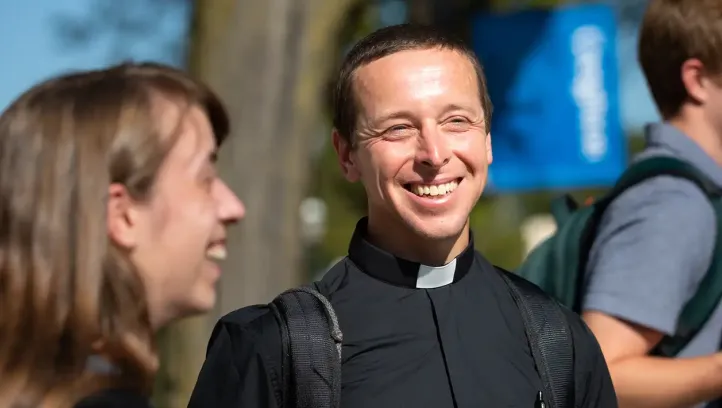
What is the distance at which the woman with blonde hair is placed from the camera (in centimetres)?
186

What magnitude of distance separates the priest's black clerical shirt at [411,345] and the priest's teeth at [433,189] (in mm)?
171

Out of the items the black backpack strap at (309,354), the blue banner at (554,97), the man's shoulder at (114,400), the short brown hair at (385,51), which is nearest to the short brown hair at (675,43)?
the short brown hair at (385,51)

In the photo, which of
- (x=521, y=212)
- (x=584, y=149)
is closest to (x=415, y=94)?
(x=584, y=149)

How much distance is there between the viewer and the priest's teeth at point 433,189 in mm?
2537

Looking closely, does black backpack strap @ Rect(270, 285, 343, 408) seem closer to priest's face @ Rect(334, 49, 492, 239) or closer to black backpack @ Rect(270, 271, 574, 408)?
black backpack @ Rect(270, 271, 574, 408)

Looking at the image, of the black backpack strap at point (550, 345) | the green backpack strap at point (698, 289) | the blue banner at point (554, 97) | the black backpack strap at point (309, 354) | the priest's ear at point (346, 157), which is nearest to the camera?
the black backpack strap at point (309, 354)

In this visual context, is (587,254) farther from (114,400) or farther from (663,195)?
(114,400)

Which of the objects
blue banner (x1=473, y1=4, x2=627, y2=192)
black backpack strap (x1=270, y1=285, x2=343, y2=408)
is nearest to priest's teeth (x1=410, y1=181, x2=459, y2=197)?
black backpack strap (x1=270, y1=285, x2=343, y2=408)

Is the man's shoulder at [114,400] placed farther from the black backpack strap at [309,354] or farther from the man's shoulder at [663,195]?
the man's shoulder at [663,195]

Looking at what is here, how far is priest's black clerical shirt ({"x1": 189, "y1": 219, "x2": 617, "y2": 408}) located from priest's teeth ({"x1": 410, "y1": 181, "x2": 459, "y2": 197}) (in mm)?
171

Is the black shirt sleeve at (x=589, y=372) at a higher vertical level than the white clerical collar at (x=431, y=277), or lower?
lower

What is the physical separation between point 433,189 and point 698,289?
2.89ft

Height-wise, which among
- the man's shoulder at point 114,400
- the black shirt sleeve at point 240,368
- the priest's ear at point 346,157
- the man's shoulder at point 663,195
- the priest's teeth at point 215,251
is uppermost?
the priest's ear at point 346,157

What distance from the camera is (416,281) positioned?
2.60 metres
